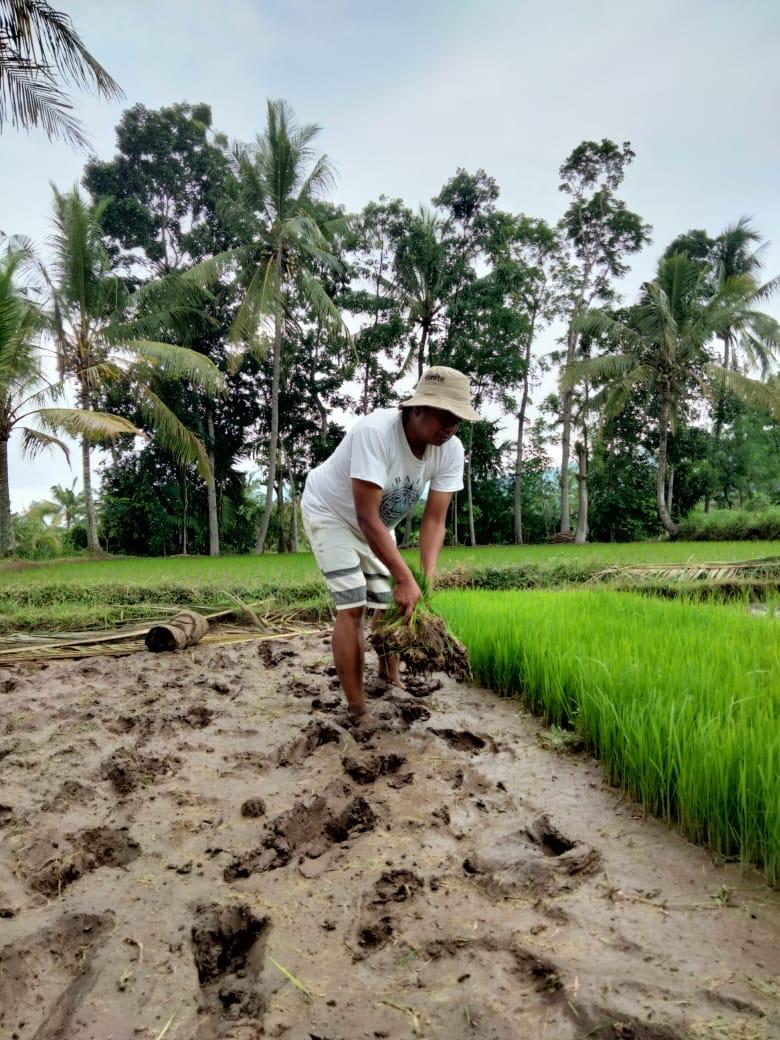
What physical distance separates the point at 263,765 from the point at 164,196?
1769cm

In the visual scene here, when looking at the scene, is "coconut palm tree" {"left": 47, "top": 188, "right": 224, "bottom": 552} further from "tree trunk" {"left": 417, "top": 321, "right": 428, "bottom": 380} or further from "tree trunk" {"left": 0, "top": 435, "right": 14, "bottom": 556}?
"tree trunk" {"left": 417, "top": 321, "right": 428, "bottom": 380}

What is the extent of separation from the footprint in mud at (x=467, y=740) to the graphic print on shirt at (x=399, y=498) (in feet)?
2.78

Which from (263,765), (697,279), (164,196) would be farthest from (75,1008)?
(164,196)

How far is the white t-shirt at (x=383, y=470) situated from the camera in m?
2.16

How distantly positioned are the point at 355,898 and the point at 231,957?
26 centimetres

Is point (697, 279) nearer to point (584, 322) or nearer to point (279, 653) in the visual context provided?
point (584, 322)

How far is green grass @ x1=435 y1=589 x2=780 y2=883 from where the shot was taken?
146cm

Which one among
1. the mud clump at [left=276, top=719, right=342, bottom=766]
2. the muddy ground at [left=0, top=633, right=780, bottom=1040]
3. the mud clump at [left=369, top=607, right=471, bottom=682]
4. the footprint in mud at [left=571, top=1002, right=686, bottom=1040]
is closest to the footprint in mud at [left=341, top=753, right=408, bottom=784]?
the muddy ground at [left=0, top=633, right=780, bottom=1040]

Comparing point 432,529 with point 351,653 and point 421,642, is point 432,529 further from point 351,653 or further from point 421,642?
point 351,653

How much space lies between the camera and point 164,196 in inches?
634

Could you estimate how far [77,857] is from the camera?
1.44 m

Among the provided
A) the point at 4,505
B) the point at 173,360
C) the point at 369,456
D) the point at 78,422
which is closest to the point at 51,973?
the point at 369,456

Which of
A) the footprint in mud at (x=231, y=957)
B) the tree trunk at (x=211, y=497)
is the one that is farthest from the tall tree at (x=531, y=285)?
the footprint in mud at (x=231, y=957)

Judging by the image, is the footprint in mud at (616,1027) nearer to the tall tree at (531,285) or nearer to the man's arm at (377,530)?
the man's arm at (377,530)
